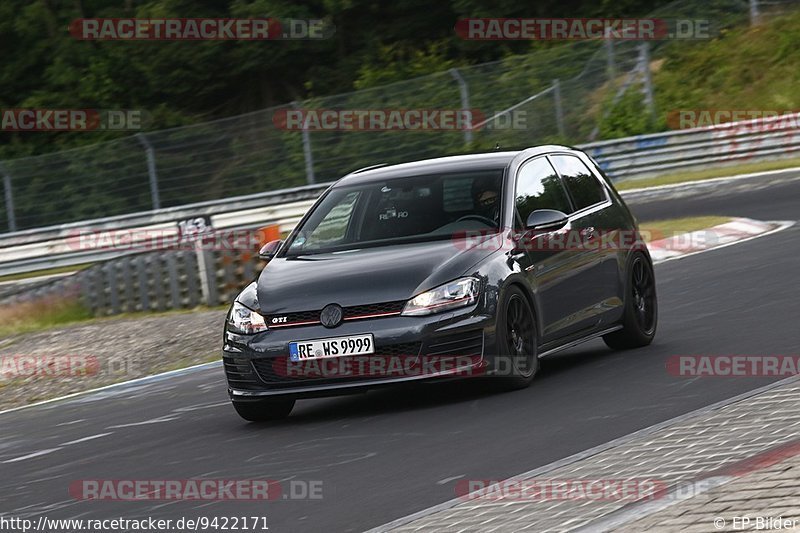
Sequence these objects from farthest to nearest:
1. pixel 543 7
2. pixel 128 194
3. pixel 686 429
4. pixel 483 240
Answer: pixel 543 7 < pixel 128 194 < pixel 483 240 < pixel 686 429

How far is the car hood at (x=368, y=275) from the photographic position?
8961 millimetres

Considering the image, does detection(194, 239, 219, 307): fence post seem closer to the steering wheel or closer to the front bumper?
the steering wheel

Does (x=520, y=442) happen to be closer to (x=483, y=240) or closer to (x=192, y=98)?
(x=483, y=240)

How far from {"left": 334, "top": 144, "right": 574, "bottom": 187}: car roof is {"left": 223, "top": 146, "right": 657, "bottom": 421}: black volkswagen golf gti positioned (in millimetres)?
16

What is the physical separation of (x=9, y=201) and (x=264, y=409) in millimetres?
21685

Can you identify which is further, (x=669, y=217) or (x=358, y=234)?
(x=669, y=217)

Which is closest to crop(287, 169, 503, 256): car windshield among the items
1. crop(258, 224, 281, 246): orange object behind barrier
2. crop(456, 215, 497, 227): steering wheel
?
crop(456, 215, 497, 227): steering wheel

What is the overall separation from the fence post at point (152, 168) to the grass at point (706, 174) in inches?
348

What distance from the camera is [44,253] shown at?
30.5 metres

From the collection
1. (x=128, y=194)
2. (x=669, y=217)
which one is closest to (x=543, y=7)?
(x=128, y=194)

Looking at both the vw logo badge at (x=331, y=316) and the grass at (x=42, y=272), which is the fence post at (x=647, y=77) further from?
the vw logo badge at (x=331, y=316)

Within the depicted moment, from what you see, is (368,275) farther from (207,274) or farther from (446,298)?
(207,274)

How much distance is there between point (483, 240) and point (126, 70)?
36.6 metres

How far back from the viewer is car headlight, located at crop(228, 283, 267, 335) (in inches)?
361
